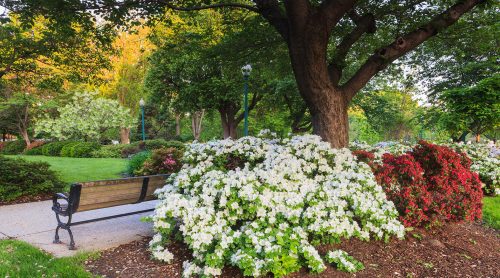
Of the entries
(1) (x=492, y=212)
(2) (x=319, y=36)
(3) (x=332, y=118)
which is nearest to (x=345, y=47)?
(2) (x=319, y=36)

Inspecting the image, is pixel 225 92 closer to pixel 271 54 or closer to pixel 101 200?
pixel 271 54

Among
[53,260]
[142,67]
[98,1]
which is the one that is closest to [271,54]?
[98,1]

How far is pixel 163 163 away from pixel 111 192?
17.6 feet

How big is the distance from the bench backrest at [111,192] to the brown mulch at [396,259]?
2.06ft

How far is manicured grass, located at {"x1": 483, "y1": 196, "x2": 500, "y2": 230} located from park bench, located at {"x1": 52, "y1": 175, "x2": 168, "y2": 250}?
17.7 feet

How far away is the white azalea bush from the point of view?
11.2 ft

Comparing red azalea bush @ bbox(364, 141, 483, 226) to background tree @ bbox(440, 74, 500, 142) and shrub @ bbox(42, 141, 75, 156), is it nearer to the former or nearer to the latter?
background tree @ bbox(440, 74, 500, 142)

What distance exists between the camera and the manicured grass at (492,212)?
6.14 m

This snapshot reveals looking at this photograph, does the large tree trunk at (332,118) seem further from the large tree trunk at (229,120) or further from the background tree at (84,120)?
the background tree at (84,120)

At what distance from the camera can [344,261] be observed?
360 cm

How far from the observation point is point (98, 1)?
6.13 meters

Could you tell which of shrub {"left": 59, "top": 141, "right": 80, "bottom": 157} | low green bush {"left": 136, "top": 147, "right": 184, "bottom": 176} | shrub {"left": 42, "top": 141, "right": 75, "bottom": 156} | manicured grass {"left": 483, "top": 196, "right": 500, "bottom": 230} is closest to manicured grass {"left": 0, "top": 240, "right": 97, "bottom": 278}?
low green bush {"left": 136, "top": 147, "right": 184, "bottom": 176}

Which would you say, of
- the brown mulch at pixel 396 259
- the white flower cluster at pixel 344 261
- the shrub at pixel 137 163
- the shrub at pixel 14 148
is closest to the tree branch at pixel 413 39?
the brown mulch at pixel 396 259

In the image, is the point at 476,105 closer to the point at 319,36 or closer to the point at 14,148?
the point at 319,36
